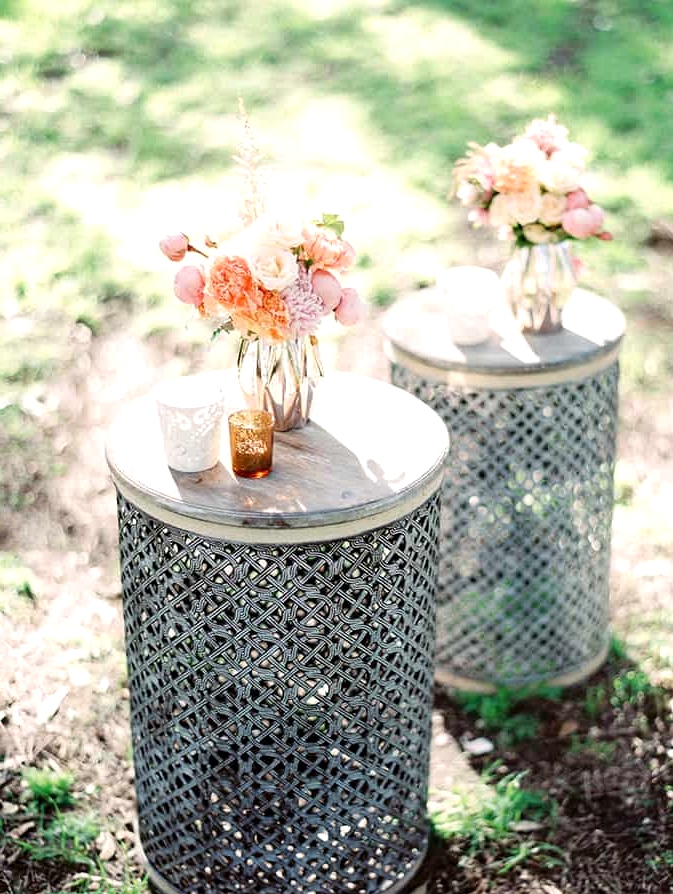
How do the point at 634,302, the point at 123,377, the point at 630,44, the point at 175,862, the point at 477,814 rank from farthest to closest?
the point at 630,44, the point at 634,302, the point at 123,377, the point at 477,814, the point at 175,862

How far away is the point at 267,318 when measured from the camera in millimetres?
2762

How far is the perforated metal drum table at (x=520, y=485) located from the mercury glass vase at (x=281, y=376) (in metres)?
0.62

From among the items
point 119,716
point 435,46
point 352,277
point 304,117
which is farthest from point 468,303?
point 435,46

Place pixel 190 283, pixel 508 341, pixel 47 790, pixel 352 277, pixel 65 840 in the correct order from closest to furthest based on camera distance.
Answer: pixel 190 283, pixel 65 840, pixel 47 790, pixel 508 341, pixel 352 277

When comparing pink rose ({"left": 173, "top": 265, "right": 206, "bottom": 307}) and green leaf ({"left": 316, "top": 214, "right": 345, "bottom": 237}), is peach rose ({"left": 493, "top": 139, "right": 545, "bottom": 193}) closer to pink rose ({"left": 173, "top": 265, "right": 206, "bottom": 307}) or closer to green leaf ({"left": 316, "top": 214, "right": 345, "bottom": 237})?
green leaf ({"left": 316, "top": 214, "right": 345, "bottom": 237})

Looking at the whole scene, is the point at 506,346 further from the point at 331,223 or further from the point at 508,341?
the point at 331,223

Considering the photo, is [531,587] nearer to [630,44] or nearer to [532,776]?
[532,776]

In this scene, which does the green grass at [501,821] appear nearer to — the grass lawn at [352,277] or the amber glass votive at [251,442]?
the grass lawn at [352,277]

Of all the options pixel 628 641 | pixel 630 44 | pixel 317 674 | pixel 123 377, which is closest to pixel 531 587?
pixel 628 641

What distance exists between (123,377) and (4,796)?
219 cm

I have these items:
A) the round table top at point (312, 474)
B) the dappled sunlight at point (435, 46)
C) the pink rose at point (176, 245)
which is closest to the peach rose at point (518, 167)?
the round table top at point (312, 474)

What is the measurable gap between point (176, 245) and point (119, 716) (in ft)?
4.91

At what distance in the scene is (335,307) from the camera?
9.52ft

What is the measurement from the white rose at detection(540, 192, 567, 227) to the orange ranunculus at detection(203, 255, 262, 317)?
1.09 meters
